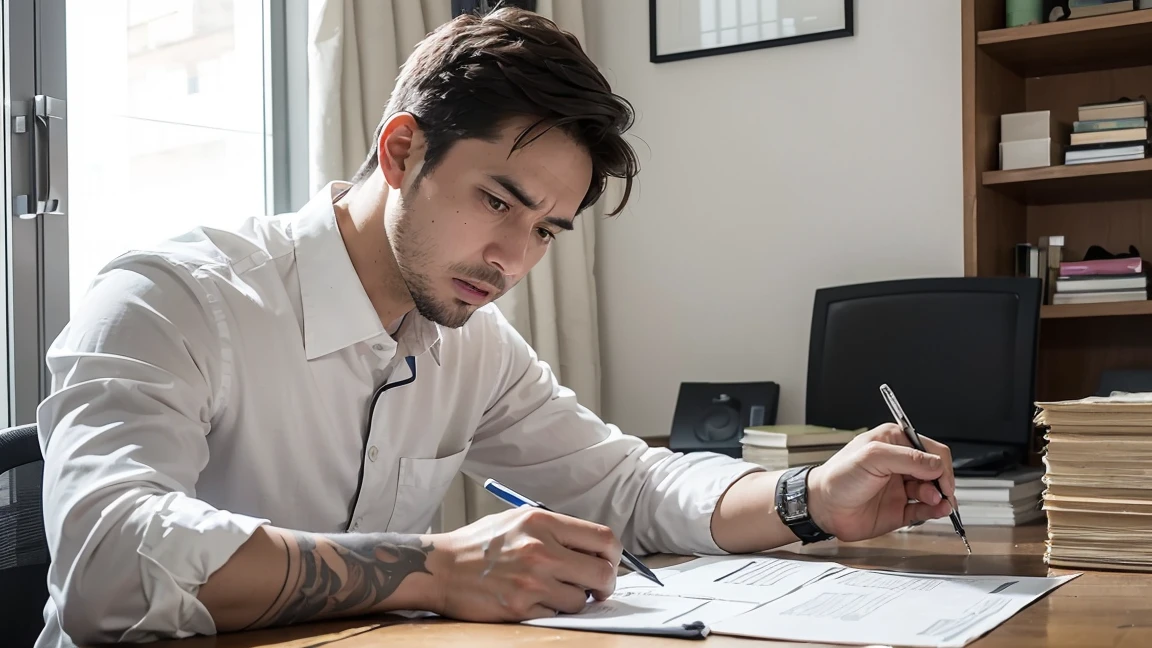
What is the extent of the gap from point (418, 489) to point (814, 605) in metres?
0.58

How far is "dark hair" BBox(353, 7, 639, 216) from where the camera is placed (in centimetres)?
129

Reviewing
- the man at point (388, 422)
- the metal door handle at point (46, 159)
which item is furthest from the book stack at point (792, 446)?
the metal door handle at point (46, 159)

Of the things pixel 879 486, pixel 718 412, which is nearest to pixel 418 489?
pixel 879 486

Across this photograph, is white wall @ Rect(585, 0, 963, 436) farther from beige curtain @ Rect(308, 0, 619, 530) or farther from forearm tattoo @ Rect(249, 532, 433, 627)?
forearm tattoo @ Rect(249, 532, 433, 627)

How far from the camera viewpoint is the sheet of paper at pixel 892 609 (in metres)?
0.91

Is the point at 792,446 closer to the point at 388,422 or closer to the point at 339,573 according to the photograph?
the point at 388,422

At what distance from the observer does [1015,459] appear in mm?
2043

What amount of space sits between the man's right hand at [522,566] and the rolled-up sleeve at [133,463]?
0.19 meters

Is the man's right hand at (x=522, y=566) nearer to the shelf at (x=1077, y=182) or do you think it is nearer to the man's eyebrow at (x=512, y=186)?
the man's eyebrow at (x=512, y=186)

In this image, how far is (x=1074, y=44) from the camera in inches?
91.0

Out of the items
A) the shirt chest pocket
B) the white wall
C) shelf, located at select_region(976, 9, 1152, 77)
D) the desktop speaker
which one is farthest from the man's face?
the white wall

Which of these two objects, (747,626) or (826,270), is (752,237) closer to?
(826,270)

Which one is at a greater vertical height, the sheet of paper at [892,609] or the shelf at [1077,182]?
the shelf at [1077,182]

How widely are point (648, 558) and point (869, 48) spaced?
63.5 inches
